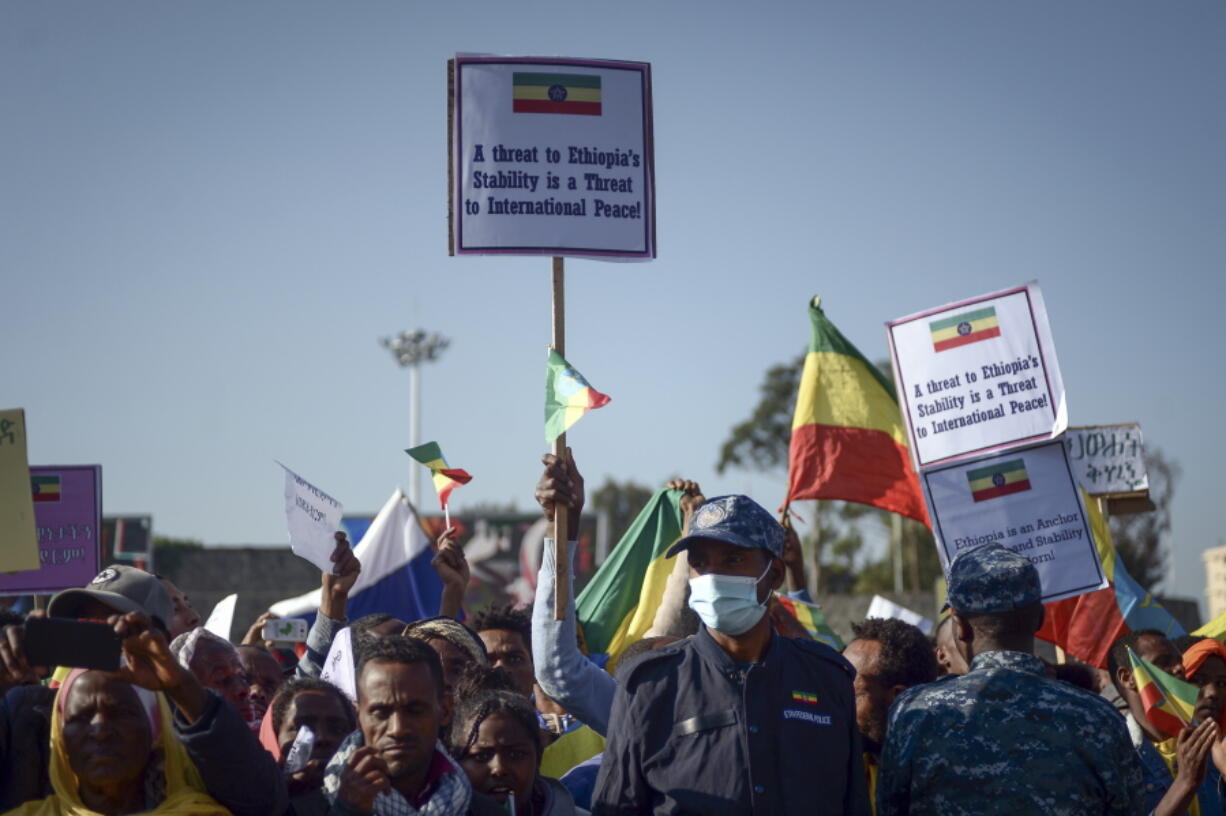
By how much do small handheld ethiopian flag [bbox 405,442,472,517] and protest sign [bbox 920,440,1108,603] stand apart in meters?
2.66

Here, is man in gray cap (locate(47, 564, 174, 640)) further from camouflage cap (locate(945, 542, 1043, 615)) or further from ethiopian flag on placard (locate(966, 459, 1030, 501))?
ethiopian flag on placard (locate(966, 459, 1030, 501))

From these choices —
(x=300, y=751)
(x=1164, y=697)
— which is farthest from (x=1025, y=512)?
(x=300, y=751)

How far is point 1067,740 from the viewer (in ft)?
12.2

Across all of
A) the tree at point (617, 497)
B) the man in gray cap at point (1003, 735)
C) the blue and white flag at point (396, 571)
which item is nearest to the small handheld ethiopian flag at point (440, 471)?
the man in gray cap at point (1003, 735)

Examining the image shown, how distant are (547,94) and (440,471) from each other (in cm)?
202

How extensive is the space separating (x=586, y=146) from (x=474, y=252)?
62cm

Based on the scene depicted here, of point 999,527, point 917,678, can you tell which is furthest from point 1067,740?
point 999,527

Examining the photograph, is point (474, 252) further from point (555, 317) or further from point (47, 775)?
point (47, 775)

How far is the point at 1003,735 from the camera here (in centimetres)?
375

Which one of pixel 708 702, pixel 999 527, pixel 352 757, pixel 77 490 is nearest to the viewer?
pixel 352 757

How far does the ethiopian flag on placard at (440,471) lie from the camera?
21.5 ft

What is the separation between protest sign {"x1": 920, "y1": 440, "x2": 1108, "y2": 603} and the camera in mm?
7391

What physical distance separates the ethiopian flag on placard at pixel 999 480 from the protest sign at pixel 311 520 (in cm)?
342

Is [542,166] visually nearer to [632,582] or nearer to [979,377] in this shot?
[979,377]
